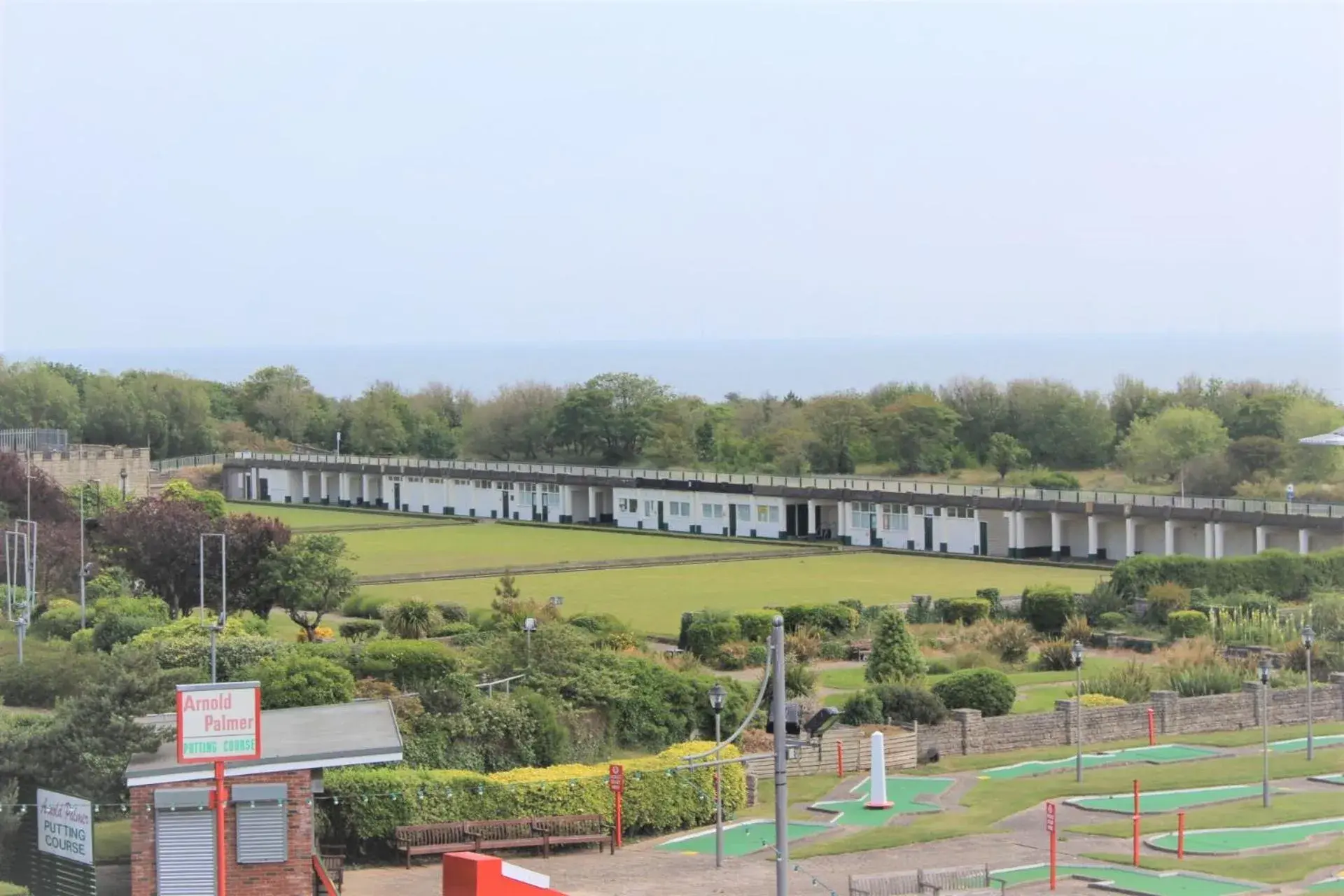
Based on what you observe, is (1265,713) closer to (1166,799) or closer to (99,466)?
(1166,799)

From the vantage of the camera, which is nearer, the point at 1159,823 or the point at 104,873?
the point at 104,873

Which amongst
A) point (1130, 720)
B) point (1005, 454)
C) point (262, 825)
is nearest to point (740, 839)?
point (262, 825)

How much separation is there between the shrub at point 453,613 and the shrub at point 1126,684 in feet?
49.5

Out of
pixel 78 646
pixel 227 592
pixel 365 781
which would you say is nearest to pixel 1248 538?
pixel 227 592

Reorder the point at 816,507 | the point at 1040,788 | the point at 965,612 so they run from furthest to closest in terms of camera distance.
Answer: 1. the point at 816,507
2. the point at 965,612
3. the point at 1040,788

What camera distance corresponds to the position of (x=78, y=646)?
3700cm

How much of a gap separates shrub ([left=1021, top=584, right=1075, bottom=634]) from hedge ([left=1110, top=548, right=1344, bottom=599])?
269cm

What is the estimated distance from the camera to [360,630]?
42344 millimetres

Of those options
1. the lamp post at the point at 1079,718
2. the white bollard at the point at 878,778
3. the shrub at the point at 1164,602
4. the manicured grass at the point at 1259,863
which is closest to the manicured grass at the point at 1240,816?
the manicured grass at the point at 1259,863

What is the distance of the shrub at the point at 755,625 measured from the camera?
4103cm

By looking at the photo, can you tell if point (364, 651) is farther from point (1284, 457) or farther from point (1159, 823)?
point (1284, 457)

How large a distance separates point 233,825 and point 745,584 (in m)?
37.0

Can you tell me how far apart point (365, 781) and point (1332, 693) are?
19.0 m

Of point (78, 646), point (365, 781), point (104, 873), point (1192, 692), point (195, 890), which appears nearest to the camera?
point (195, 890)
